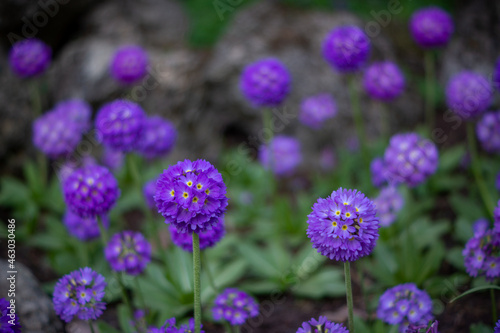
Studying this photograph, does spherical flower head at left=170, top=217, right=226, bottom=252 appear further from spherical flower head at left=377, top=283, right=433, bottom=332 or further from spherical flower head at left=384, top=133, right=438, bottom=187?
spherical flower head at left=384, top=133, right=438, bottom=187

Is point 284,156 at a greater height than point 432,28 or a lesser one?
lesser

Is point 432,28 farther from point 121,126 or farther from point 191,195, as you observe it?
point 191,195

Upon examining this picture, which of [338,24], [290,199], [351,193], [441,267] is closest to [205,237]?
[351,193]

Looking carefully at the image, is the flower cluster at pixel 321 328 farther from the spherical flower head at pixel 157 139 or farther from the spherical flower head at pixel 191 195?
the spherical flower head at pixel 157 139

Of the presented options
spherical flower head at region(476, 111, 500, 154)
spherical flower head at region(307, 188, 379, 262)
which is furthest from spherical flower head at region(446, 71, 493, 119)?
spherical flower head at region(307, 188, 379, 262)

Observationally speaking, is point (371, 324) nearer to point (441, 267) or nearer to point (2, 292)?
point (441, 267)

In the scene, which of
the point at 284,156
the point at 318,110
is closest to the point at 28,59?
the point at 284,156

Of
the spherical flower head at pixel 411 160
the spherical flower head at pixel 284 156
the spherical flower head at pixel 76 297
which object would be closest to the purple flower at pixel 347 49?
the spherical flower head at pixel 411 160
